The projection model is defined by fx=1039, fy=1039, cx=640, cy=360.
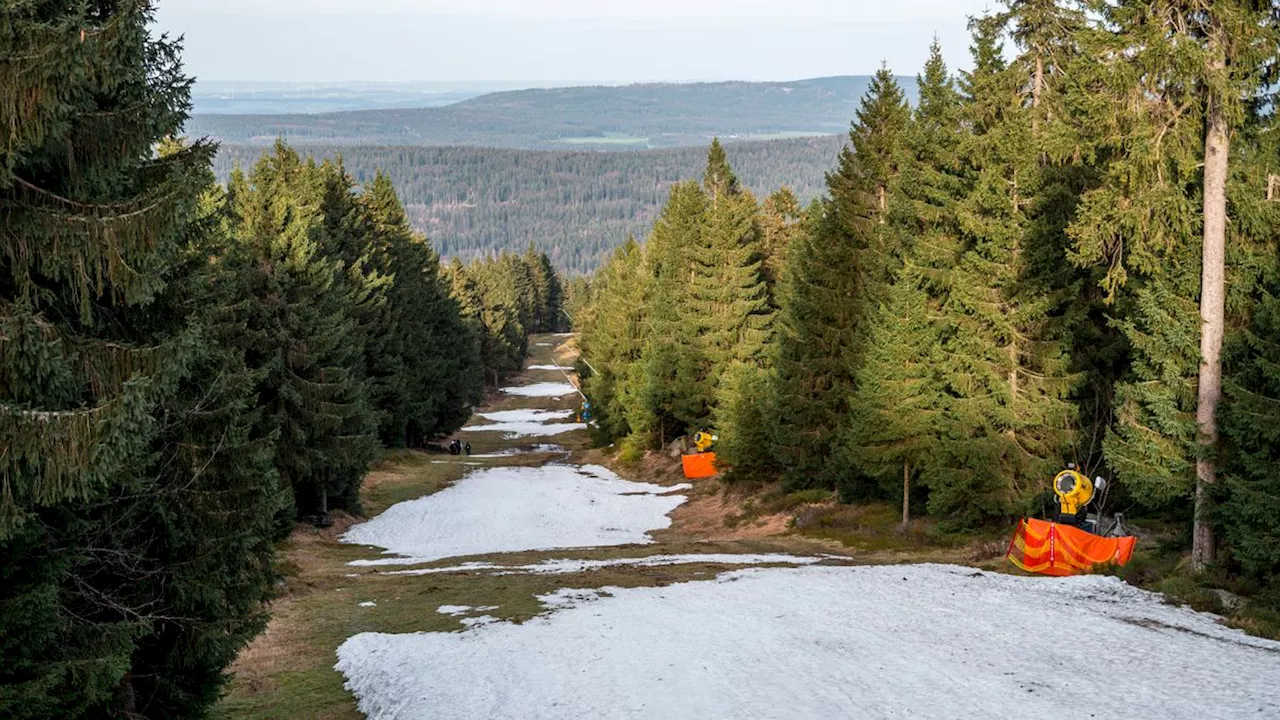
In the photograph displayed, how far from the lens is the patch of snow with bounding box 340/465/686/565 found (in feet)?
118

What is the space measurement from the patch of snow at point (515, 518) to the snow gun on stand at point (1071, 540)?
15300mm

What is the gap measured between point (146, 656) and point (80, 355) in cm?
511

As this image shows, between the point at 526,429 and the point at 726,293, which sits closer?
the point at 726,293

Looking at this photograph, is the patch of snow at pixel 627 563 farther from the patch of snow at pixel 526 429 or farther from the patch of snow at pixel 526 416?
the patch of snow at pixel 526 416

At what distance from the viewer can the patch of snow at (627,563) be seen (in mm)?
26406

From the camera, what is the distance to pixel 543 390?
363 ft

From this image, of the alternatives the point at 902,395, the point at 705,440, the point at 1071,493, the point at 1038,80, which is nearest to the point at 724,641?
the point at 1071,493

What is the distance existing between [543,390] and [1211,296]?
308ft

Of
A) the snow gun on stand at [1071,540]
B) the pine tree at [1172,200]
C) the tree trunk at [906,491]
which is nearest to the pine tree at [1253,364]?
the pine tree at [1172,200]

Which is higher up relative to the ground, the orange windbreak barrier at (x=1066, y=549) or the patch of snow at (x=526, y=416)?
the orange windbreak barrier at (x=1066, y=549)

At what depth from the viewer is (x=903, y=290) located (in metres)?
29.1

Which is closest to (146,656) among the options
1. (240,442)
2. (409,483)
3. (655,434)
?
(240,442)

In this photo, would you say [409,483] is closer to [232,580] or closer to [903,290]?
[903,290]

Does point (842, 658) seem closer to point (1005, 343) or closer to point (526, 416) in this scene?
point (1005, 343)
